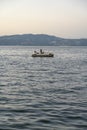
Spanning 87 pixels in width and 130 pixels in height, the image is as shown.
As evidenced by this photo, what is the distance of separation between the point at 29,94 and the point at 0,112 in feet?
23.5

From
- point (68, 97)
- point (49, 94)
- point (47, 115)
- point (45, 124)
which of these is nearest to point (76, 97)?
point (68, 97)

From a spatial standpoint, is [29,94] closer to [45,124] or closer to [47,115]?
[47,115]

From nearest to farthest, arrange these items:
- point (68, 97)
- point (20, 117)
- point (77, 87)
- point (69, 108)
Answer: point (20, 117)
point (69, 108)
point (68, 97)
point (77, 87)

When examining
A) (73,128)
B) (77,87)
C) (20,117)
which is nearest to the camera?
(73,128)

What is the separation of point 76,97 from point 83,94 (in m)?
1.49

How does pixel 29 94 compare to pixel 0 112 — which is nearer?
pixel 0 112

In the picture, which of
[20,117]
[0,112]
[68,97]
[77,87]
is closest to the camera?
[20,117]

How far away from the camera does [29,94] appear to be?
27.0 meters

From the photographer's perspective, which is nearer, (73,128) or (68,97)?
(73,128)

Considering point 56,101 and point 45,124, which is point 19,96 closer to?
point 56,101

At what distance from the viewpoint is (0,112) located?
20.0 meters

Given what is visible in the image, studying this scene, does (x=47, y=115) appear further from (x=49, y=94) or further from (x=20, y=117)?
(x=49, y=94)

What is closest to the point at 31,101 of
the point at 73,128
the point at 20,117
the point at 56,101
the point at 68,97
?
the point at 56,101

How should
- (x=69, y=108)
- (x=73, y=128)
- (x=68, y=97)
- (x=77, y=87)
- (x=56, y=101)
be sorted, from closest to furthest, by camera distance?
1. (x=73, y=128)
2. (x=69, y=108)
3. (x=56, y=101)
4. (x=68, y=97)
5. (x=77, y=87)
